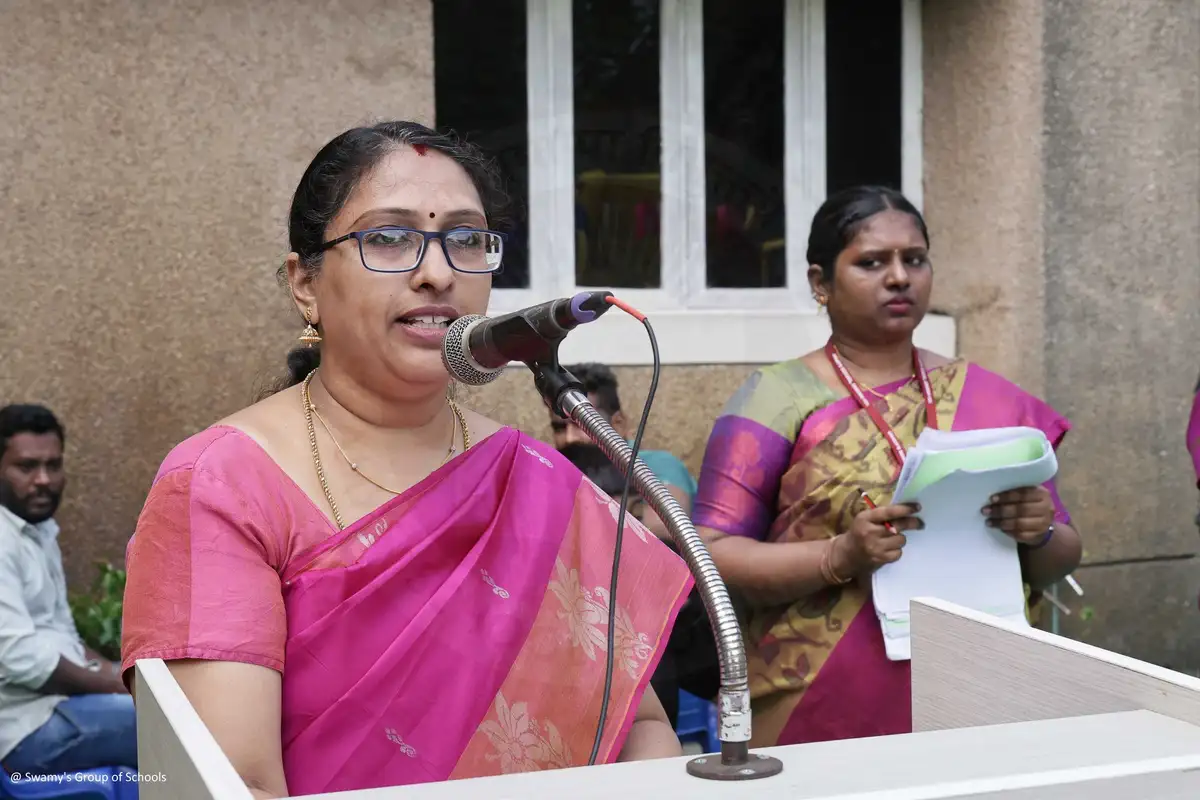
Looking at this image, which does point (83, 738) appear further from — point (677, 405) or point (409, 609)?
point (677, 405)

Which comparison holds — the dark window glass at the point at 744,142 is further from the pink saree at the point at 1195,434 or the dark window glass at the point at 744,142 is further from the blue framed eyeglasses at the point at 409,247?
the blue framed eyeglasses at the point at 409,247

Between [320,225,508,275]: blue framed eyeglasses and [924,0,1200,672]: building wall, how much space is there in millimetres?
3689

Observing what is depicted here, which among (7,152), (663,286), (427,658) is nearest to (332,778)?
(427,658)

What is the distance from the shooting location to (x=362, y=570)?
68.4 inches

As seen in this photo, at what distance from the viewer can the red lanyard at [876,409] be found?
3.02 metres

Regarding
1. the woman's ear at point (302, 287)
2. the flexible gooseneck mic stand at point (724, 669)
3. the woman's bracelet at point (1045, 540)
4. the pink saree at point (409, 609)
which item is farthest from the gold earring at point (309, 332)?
the woman's bracelet at point (1045, 540)

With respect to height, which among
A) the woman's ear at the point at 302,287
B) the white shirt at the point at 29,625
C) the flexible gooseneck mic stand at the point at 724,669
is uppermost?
the woman's ear at the point at 302,287

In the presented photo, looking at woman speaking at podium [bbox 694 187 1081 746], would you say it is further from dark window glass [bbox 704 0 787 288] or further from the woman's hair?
dark window glass [bbox 704 0 787 288]

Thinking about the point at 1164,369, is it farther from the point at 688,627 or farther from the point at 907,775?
the point at 907,775

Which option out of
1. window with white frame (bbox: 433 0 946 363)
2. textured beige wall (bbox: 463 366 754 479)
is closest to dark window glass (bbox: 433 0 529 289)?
window with white frame (bbox: 433 0 946 363)

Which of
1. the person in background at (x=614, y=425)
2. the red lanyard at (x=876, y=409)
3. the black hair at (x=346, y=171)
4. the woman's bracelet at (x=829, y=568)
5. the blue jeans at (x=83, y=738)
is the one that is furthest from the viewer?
the person in background at (x=614, y=425)

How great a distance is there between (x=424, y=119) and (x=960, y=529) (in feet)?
8.01

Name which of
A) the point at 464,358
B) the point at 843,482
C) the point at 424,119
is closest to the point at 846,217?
the point at 843,482

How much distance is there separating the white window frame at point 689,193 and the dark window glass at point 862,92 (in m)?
0.04
